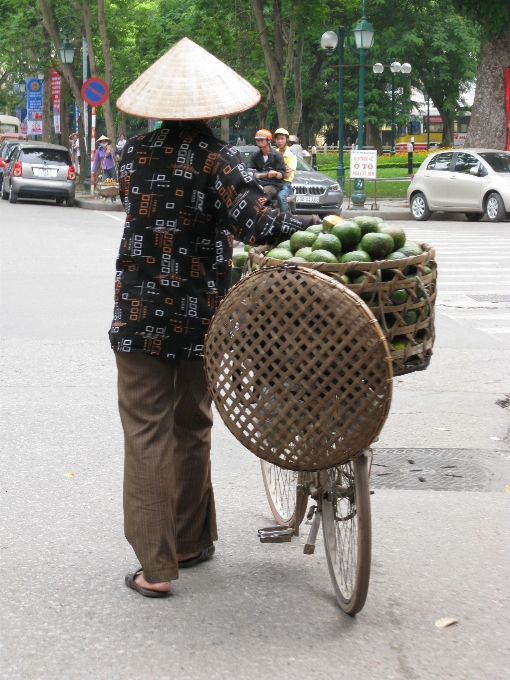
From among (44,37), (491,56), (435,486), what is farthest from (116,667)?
(44,37)

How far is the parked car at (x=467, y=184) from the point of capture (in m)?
21.8

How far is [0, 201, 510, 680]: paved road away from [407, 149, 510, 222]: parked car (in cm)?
1439

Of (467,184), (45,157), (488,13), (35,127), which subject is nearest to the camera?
(467,184)

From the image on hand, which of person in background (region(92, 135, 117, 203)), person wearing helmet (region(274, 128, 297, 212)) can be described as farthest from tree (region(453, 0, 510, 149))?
person in background (region(92, 135, 117, 203))

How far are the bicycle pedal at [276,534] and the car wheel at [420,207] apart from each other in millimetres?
19341

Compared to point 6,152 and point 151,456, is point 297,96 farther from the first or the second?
point 151,456

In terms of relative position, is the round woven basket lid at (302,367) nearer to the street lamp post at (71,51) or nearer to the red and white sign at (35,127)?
the street lamp post at (71,51)

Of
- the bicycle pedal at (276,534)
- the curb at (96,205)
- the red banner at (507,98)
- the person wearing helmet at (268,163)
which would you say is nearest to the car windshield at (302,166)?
the person wearing helmet at (268,163)

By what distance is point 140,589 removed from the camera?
159 inches

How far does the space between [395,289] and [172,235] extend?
811 mm

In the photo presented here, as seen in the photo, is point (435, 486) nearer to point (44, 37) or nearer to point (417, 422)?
point (417, 422)

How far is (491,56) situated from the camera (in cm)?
2677

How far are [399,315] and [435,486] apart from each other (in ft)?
6.85

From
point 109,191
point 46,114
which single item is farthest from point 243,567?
point 46,114
